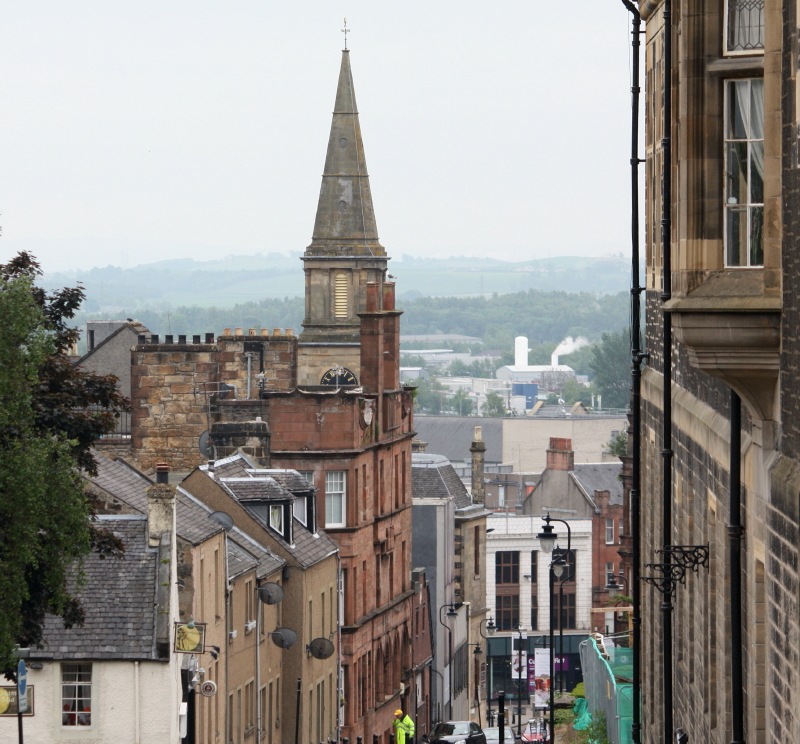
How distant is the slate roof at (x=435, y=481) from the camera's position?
9781 cm

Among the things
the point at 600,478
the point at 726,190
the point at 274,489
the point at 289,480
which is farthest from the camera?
the point at 600,478

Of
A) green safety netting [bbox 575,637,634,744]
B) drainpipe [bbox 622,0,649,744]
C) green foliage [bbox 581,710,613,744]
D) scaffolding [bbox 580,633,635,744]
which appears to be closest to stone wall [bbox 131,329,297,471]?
scaffolding [bbox 580,633,635,744]

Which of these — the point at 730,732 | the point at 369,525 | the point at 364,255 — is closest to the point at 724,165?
the point at 730,732

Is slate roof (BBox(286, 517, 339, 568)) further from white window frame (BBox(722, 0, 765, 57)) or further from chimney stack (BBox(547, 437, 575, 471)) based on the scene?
chimney stack (BBox(547, 437, 575, 471))

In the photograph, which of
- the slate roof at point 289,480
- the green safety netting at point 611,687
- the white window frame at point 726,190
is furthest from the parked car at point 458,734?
the white window frame at point 726,190

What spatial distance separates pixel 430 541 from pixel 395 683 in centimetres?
2023

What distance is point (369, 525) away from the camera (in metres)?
71.7

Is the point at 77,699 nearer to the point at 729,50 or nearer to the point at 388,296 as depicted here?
the point at 729,50

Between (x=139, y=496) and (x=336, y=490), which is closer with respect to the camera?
(x=139, y=496)

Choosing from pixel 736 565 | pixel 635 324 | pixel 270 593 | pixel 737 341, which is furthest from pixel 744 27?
pixel 270 593

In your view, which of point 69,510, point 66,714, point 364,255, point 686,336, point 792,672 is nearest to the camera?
point 792,672

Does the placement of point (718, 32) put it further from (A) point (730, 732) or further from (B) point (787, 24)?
(A) point (730, 732)

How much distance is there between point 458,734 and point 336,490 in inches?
494

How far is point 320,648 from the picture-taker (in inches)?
2062
